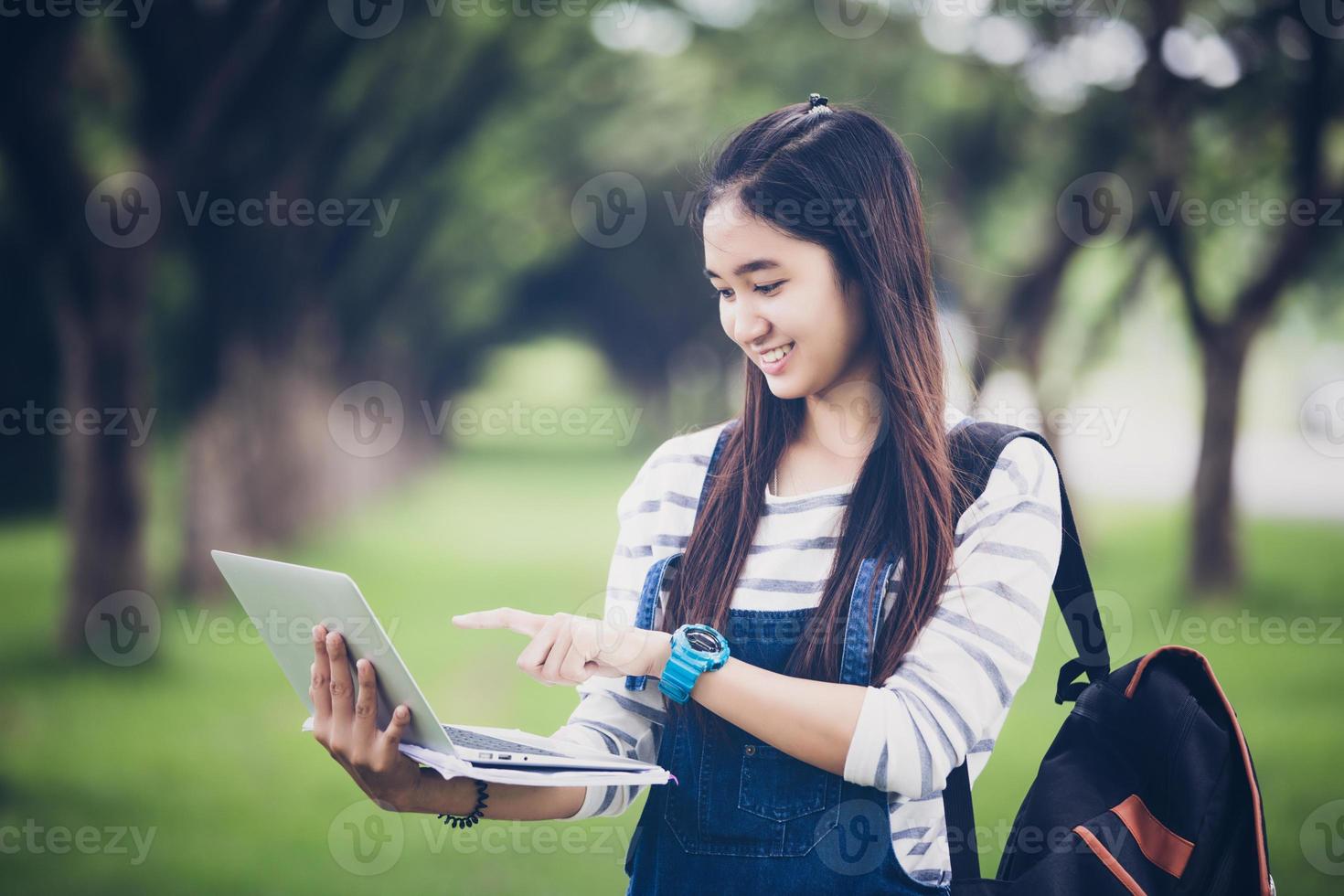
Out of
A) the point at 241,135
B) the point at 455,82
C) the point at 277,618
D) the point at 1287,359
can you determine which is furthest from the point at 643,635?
the point at 1287,359

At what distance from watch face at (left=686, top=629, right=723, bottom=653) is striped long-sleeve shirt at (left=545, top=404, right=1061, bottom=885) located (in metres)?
0.16

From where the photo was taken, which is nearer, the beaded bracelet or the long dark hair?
the long dark hair

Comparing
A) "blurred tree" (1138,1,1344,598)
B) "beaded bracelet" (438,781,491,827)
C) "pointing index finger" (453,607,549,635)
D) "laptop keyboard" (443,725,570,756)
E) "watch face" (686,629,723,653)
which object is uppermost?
"blurred tree" (1138,1,1344,598)

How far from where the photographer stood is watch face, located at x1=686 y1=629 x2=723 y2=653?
1.78 meters

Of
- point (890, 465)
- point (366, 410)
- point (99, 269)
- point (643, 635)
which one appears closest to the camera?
point (643, 635)

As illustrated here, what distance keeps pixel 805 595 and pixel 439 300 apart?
64.7 feet

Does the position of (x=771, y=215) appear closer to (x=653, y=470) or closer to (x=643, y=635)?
(x=653, y=470)

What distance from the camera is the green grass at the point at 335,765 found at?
16.4 ft

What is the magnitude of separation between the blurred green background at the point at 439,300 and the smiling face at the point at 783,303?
286 mm

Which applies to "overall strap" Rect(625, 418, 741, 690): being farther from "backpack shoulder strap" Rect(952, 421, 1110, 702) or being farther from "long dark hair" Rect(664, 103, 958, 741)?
"backpack shoulder strap" Rect(952, 421, 1110, 702)

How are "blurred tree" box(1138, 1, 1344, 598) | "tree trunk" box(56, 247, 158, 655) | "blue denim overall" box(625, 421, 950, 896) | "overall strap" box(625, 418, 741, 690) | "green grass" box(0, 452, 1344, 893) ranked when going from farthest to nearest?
1. "blurred tree" box(1138, 1, 1344, 598)
2. "tree trunk" box(56, 247, 158, 655)
3. "green grass" box(0, 452, 1344, 893)
4. "overall strap" box(625, 418, 741, 690)
5. "blue denim overall" box(625, 421, 950, 896)

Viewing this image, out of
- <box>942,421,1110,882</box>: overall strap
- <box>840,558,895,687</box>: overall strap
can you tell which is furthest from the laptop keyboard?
<box>942,421,1110,882</box>: overall strap

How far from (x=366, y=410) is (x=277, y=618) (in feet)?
72.2

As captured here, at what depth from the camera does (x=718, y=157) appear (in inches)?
84.9
